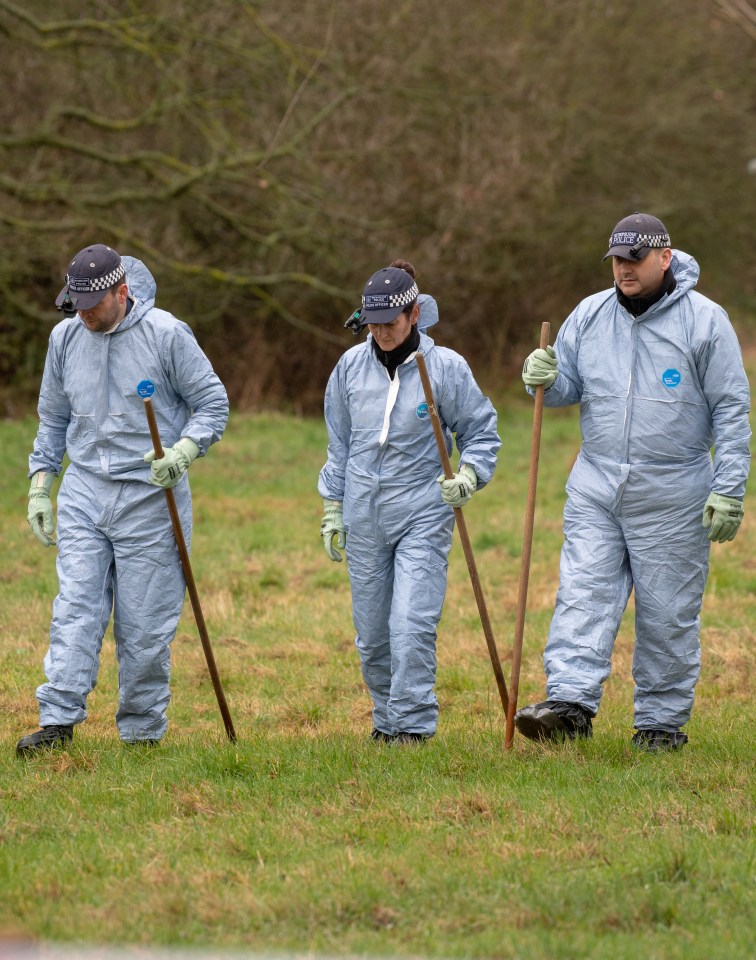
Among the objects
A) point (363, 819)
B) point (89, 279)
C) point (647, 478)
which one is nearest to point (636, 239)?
point (647, 478)

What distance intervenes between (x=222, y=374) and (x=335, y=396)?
12668mm

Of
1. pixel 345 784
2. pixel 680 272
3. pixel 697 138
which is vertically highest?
pixel 697 138

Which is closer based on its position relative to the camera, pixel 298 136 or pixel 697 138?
pixel 298 136

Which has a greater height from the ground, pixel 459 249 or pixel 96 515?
pixel 459 249

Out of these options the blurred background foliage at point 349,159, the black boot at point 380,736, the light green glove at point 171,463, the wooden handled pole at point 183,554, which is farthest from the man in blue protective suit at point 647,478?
the blurred background foliage at point 349,159

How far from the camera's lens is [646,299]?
222 inches

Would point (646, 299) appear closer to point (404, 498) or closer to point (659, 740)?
point (404, 498)

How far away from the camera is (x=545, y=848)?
4406 millimetres

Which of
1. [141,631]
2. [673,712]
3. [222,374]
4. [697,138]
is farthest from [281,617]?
[697,138]

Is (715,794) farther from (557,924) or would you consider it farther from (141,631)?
(141,631)

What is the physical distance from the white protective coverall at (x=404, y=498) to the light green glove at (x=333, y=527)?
88 millimetres

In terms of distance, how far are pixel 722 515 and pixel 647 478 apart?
0.34m

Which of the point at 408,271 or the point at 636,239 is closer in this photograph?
the point at 636,239

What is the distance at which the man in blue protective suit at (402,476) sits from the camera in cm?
579
